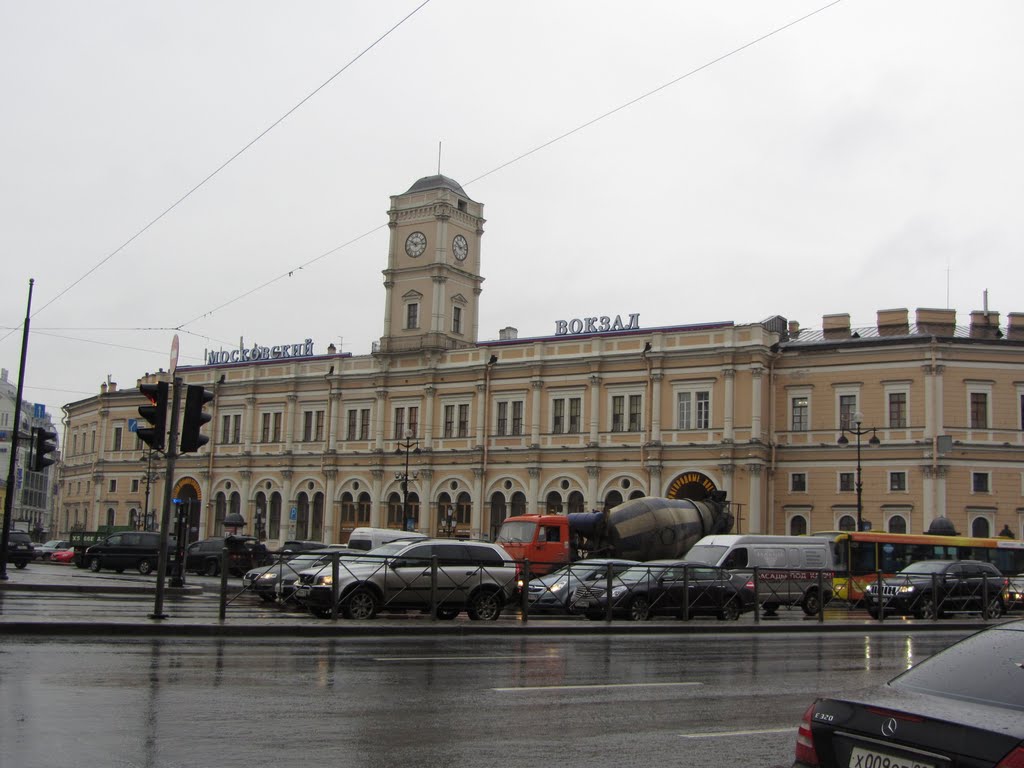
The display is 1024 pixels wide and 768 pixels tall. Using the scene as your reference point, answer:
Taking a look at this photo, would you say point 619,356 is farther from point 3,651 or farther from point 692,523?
point 3,651

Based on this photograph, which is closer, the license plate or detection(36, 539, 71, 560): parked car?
the license plate

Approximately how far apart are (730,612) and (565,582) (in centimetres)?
400

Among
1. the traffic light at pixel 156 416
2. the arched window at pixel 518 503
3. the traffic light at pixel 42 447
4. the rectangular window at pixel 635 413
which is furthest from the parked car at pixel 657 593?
the arched window at pixel 518 503

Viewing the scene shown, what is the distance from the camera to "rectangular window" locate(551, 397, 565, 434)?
6191 centimetres

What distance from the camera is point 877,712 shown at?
5.43 metres

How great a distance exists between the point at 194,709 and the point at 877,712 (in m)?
6.07

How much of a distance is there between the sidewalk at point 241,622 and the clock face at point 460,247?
42.8 meters

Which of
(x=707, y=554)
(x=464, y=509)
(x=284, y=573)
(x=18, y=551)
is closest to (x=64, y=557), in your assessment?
(x=18, y=551)

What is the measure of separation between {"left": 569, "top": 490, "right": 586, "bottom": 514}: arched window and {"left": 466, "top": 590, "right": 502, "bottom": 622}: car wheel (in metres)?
38.8

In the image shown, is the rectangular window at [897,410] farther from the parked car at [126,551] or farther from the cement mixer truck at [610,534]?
the parked car at [126,551]

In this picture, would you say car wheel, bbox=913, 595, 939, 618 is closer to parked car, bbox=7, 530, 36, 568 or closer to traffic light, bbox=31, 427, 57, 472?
traffic light, bbox=31, 427, 57, 472

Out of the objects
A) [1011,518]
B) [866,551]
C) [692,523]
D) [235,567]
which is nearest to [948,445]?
[1011,518]

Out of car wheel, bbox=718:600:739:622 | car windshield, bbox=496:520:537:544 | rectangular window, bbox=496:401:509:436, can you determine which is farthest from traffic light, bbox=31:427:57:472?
rectangular window, bbox=496:401:509:436

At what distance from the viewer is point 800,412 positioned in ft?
185
